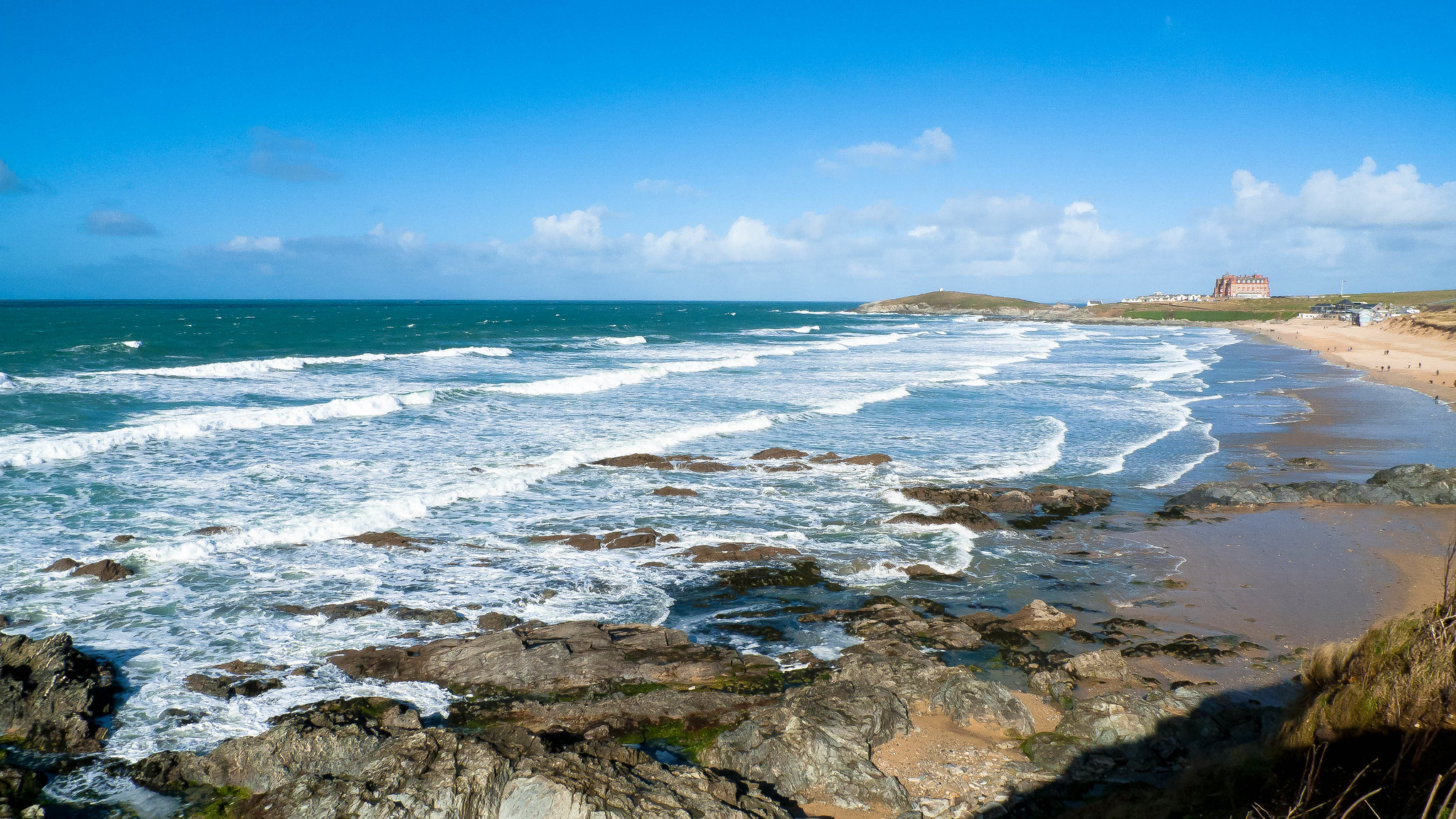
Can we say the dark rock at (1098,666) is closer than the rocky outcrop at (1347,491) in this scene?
Yes

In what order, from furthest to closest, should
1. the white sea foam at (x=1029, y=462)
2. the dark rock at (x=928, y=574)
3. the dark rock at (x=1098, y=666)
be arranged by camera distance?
the white sea foam at (x=1029, y=462), the dark rock at (x=928, y=574), the dark rock at (x=1098, y=666)

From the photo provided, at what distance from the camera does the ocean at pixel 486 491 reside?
1009 centimetres

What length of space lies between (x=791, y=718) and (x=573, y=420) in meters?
19.7

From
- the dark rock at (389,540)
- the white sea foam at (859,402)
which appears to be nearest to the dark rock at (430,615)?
the dark rock at (389,540)

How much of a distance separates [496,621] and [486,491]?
7.27 meters

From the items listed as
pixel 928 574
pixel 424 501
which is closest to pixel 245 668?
pixel 424 501

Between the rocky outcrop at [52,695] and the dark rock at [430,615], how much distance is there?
301 cm

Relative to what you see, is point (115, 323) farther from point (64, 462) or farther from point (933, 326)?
point (933, 326)

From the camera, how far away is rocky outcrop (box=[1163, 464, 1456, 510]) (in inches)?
633

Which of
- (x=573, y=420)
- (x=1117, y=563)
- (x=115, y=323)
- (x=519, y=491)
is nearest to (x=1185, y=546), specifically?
(x=1117, y=563)

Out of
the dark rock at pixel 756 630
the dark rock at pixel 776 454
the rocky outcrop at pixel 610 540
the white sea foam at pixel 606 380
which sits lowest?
the dark rock at pixel 756 630

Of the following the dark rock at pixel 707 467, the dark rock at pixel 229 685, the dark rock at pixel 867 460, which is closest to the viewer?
the dark rock at pixel 229 685

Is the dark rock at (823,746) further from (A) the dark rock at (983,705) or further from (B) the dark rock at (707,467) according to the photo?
(B) the dark rock at (707,467)

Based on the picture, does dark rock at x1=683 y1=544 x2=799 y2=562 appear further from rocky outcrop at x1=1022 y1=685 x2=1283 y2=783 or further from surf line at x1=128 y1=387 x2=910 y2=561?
rocky outcrop at x1=1022 y1=685 x2=1283 y2=783
